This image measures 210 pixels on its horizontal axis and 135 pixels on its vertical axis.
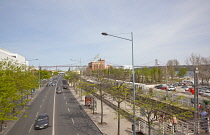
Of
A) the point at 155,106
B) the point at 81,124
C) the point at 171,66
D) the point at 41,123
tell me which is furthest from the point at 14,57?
the point at 171,66

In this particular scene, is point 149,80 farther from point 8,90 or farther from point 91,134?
point 8,90

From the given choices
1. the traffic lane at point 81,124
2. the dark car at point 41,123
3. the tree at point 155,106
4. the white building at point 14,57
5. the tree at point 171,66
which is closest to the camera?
the tree at point 155,106

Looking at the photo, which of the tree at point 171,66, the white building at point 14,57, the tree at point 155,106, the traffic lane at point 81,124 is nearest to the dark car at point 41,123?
the traffic lane at point 81,124

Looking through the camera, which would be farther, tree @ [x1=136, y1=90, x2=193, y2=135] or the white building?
the white building

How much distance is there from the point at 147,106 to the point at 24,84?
19.4 m

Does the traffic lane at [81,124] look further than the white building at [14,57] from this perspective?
No

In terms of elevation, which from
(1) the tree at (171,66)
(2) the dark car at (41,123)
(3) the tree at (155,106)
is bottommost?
(2) the dark car at (41,123)

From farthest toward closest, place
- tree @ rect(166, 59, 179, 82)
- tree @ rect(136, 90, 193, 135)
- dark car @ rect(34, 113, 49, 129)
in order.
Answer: tree @ rect(166, 59, 179, 82) < dark car @ rect(34, 113, 49, 129) < tree @ rect(136, 90, 193, 135)

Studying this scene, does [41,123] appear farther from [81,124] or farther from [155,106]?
[155,106]

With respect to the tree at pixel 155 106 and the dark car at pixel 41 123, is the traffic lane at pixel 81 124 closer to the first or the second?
the dark car at pixel 41 123

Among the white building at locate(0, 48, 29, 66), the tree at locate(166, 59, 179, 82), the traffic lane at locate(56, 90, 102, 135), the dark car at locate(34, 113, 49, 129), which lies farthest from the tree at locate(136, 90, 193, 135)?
the tree at locate(166, 59, 179, 82)

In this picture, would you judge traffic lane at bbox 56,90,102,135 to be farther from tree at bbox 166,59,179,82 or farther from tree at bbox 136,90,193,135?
tree at bbox 166,59,179,82

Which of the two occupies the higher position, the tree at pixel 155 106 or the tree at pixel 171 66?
the tree at pixel 171 66

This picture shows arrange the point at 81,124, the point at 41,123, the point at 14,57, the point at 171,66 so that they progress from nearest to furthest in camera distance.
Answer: the point at 41,123 → the point at 81,124 → the point at 14,57 → the point at 171,66
